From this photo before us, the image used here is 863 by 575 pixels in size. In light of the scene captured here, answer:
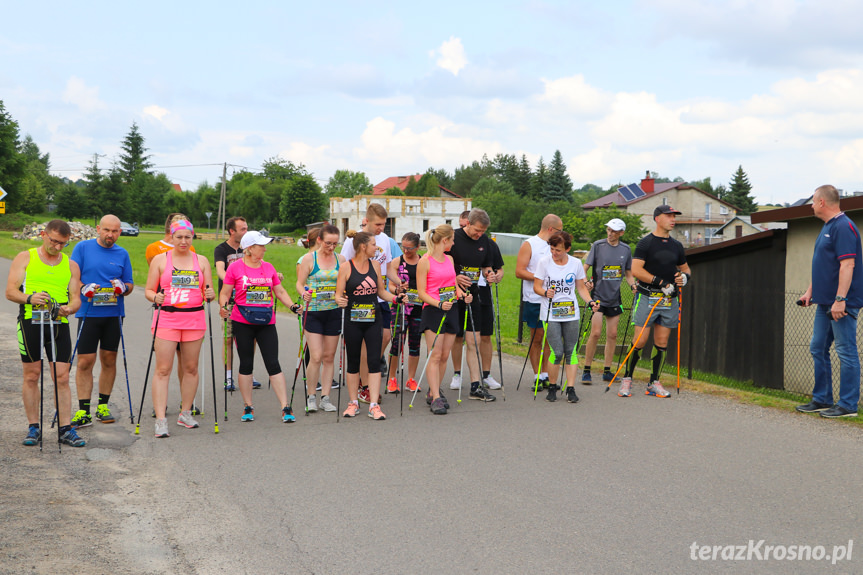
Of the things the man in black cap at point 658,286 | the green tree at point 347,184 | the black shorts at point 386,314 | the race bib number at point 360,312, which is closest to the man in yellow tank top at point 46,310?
the race bib number at point 360,312

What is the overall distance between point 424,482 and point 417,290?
339 cm

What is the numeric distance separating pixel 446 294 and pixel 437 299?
12 cm

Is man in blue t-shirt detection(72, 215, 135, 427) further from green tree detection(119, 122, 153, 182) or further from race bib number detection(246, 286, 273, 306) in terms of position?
green tree detection(119, 122, 153, 182)

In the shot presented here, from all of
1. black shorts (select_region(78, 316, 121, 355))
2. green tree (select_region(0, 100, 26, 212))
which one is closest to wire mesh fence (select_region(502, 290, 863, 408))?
black shorts (select_region(78, 316, 121, 355))

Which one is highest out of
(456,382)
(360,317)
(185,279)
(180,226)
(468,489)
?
(180,226)

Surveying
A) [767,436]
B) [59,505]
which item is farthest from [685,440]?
[59,505]

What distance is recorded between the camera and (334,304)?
27.0 ft

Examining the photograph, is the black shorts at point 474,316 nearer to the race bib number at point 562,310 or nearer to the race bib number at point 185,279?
the race bib number at point 562,310

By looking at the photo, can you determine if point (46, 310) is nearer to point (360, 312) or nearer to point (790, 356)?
point (360, 312)

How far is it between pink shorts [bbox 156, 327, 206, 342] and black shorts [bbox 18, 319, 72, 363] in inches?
31.7

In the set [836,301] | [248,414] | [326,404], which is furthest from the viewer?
[326,404]

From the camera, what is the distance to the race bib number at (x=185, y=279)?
7270mm

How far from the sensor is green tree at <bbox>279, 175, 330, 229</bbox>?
102 metres

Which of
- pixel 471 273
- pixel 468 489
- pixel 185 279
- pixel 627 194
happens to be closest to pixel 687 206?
pixel 627 194
